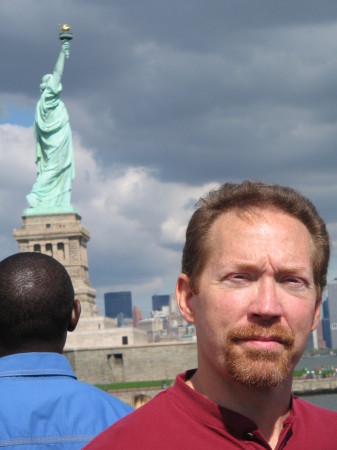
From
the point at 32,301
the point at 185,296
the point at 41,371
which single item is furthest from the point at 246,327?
the point at 32,301

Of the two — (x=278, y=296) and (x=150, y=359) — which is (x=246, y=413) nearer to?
(x=278, y=296)

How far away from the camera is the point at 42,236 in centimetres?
6031

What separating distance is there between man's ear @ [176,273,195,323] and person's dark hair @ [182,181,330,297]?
0.14ft

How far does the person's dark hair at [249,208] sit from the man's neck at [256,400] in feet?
1.07

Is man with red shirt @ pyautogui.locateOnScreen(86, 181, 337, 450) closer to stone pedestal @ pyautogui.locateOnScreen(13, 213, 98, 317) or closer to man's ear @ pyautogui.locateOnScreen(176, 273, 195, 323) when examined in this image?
man's ear @ pyautogui.locateOnScreen(176, 273, 195, 323)

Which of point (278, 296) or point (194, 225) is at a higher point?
point (194, 225)

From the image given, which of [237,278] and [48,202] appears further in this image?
[48,202]

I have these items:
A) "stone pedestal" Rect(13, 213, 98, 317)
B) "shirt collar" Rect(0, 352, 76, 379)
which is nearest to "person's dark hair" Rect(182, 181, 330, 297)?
"shirt collar" Rect(0, 352, 76, 379)

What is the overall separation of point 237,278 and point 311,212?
37 centimetres

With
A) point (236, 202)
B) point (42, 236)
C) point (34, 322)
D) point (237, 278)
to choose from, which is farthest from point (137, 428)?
point (42, 236)

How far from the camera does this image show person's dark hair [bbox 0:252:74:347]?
461cm

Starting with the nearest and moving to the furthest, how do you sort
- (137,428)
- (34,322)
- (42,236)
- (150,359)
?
(137,428) < (34,322) < (150,359) < (42,236)

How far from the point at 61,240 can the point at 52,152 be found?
16.4ft

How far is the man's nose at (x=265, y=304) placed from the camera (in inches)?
126
